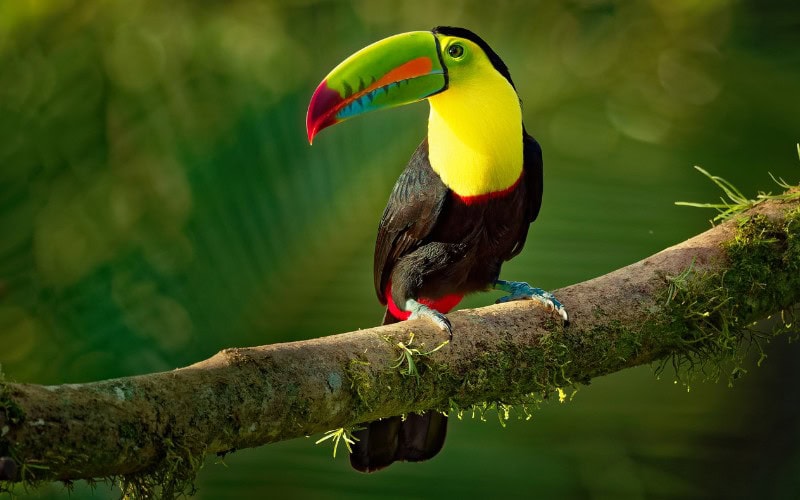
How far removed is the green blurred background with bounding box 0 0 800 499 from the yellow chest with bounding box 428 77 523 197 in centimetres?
82

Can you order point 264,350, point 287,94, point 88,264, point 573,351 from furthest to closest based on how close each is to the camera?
point 287,94, point 88,264, point 573,351, point 264,350

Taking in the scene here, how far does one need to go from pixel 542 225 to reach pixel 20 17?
95.1 inches

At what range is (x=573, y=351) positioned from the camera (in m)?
2.81

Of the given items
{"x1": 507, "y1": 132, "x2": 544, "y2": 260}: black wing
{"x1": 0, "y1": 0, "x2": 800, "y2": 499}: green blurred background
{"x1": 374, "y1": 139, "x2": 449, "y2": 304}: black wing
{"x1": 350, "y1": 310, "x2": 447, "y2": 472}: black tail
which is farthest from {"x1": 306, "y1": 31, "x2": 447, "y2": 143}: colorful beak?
{"x1": 350, "y1": 310, "x2": 447, "y2": 472}: black tail

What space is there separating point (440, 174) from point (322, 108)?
1.60ft

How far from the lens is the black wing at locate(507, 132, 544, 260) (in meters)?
3.60

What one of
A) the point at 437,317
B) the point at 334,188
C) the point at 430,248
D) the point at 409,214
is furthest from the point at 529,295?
the point at 334,188

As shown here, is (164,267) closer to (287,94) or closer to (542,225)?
(287,94)

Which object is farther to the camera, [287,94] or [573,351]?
[287,94]

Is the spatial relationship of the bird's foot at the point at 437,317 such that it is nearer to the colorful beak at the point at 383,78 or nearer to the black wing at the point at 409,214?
the black wing at the point at 409,214

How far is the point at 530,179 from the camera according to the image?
143 inches

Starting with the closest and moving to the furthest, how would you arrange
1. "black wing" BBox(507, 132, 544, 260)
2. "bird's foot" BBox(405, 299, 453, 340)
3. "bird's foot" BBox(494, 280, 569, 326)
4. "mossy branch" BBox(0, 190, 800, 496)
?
"mossy branch" BBox(0, 190, 800, 496) < "bird's foot" BBox(405, 299, 453, 340) < "bird's foot" BBox(494, 280, 569, 326) < "black wing" BBox(507, 132, 544, 260)

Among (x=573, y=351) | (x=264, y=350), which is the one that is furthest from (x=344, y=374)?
(x=573, y=351)

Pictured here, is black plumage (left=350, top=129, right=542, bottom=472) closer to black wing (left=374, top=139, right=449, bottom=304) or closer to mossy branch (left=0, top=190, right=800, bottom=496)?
black wing (left=374, top=139, right=449, bottom=304)
